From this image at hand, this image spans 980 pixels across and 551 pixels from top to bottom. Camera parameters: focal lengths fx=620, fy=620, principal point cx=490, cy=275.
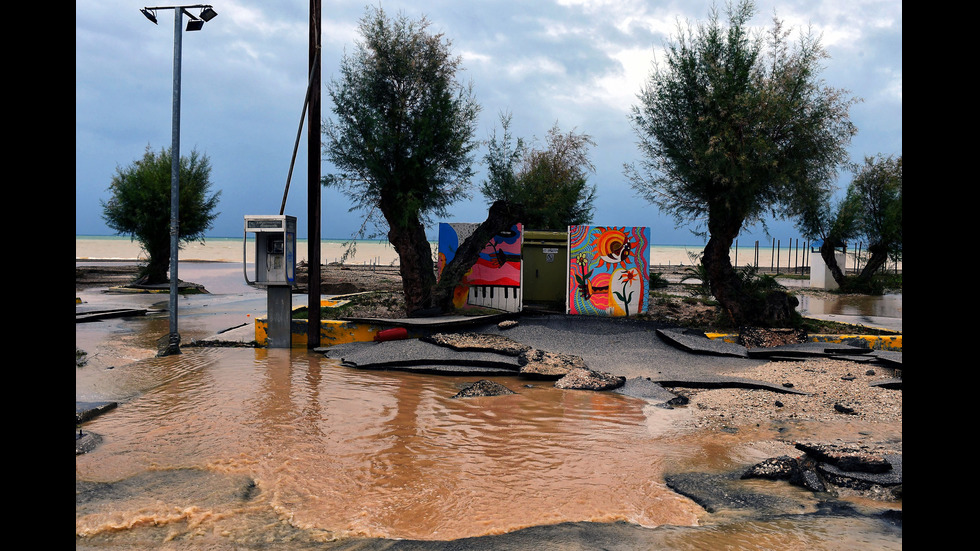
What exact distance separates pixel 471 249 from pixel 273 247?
4.56 meters

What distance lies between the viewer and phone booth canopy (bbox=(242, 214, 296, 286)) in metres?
12.0

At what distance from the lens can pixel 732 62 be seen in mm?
13883

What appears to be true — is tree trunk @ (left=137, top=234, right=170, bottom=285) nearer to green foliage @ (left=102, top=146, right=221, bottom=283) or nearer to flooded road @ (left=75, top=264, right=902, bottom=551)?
green foliage @ (left=102, top=146, right=221, bottom=283)

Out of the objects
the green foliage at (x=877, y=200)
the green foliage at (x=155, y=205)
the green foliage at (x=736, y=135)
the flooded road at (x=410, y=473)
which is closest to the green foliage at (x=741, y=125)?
the green foliage at (x=736, y=135)

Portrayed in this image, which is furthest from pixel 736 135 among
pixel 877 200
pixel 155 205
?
pixel 155 205

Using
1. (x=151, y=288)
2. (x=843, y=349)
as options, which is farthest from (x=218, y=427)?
(x=151, y=288)

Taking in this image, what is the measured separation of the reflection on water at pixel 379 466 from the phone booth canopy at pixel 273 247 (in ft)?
12.4

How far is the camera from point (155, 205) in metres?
28.4

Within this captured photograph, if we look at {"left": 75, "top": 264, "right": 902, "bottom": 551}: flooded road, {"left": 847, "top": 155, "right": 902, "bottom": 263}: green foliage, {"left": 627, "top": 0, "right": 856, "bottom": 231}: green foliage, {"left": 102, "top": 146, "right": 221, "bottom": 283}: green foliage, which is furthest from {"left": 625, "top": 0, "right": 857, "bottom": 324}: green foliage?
{"left": 102, "top": 146, "right": 221, "bottom": 283}: green foliage

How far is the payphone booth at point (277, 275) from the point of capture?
1234cm

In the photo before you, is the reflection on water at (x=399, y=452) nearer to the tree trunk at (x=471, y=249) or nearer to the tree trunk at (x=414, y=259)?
the tree trunk at (x=471, y=249)

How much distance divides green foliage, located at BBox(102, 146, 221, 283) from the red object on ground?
63.8 feet
